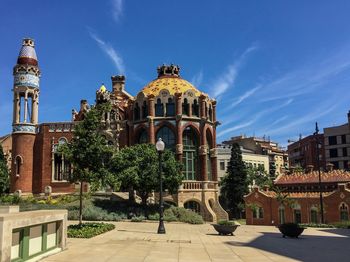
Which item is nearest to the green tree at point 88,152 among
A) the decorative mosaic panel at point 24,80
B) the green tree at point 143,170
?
the green tree at point 143,170

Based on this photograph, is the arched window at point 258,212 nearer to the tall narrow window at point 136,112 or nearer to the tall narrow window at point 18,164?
the tall narrow window at point 136,112

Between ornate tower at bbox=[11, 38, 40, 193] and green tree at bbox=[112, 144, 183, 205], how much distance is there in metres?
13.5

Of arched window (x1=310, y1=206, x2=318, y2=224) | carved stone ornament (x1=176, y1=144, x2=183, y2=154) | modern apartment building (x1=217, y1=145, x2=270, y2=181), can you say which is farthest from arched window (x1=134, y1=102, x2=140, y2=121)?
modern apartment building (x1=217, y1=145, x2=270, y2=181)

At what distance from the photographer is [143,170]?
38469mm

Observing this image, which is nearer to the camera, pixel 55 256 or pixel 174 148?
pixel 55 256

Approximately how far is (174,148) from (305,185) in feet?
57.3

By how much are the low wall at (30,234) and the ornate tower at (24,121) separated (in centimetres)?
3348

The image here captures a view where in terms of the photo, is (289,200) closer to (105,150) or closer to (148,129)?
(148,129)

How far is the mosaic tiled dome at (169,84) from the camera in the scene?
50812 millimetres

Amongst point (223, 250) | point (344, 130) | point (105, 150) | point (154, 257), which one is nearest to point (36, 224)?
point (154, 257)

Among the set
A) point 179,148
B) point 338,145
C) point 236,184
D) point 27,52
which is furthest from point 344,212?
point 338,145

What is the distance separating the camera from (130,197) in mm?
42062

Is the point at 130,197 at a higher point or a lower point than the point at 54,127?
lower

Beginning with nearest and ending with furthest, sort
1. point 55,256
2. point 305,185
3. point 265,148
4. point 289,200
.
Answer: point 55,256 < point 289,200 < point 305,185 < point 265,148
